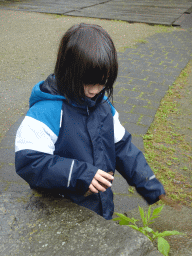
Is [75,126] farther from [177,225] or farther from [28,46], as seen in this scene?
[28,46]

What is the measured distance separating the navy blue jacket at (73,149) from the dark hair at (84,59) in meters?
0.12

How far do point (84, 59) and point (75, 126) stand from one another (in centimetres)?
38

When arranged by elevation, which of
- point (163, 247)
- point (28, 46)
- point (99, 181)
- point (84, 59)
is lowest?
point (28, 46)

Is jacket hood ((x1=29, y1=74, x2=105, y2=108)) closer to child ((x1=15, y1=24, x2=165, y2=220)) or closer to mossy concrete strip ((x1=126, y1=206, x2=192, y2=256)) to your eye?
child ((x1=15, y1=24, x2=165, y2=220))

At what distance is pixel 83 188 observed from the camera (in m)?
1.35

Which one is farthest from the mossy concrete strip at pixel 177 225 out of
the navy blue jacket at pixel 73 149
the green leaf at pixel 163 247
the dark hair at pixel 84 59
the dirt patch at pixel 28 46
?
the dirt patch at pixel 28 46

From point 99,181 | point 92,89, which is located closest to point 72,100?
point 92,89

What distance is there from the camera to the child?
1.31 meters

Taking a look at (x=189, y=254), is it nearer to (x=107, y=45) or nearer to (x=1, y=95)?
(x=107, y=45)

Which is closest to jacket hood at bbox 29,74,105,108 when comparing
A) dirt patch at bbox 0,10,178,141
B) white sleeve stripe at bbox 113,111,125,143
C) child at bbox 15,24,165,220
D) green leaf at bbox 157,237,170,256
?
child at bbox 15,24,165,220

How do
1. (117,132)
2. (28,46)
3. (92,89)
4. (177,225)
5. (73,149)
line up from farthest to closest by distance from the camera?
1. (28,46)
2. (177,225)
3. (117,132)
4. (73,149)
5. (92,89)

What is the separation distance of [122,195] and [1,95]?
2690mm

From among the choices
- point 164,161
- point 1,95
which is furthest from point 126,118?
point 1,95

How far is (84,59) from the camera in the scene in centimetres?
128
